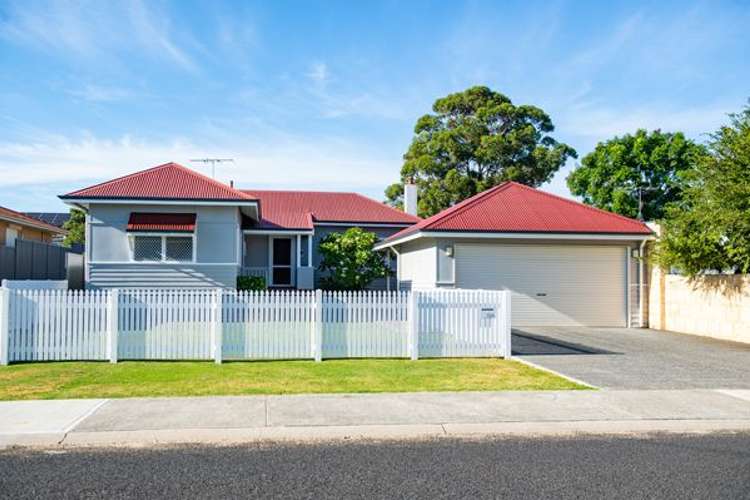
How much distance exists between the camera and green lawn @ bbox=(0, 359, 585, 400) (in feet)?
31.6

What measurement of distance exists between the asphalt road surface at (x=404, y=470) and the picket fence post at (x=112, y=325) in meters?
5.48

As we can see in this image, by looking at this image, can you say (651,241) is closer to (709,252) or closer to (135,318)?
(709,252)

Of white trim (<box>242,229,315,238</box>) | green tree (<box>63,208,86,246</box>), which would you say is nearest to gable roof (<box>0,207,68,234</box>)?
white trim (<box>242,229,315,238</box>)

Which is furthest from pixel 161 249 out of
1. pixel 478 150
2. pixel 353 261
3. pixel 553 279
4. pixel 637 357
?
pixel 478 150

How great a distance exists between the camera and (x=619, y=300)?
2134 centimetres

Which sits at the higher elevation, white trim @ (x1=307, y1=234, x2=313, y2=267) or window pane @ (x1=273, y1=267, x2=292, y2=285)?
Answer: white trim @ (x1=307, y1=234, x2=313, y2=267)

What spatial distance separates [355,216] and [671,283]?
14.8 metres

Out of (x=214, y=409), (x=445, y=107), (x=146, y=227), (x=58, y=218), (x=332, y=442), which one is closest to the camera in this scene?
(x=332, y=442)

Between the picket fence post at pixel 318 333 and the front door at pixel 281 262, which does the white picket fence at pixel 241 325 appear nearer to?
the picket fence post at pixel 318 333

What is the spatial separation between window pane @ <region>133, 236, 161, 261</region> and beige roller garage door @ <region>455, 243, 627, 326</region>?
8883mm

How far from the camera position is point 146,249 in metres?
20.5

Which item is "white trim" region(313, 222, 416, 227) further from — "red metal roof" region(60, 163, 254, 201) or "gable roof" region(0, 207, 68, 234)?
"gable roof" region(0, 207, 68, 234)

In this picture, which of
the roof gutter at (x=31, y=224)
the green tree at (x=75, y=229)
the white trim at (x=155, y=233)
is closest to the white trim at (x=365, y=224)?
the white trim at (x=155, y=233)

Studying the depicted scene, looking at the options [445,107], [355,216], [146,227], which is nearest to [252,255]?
[355,216]
